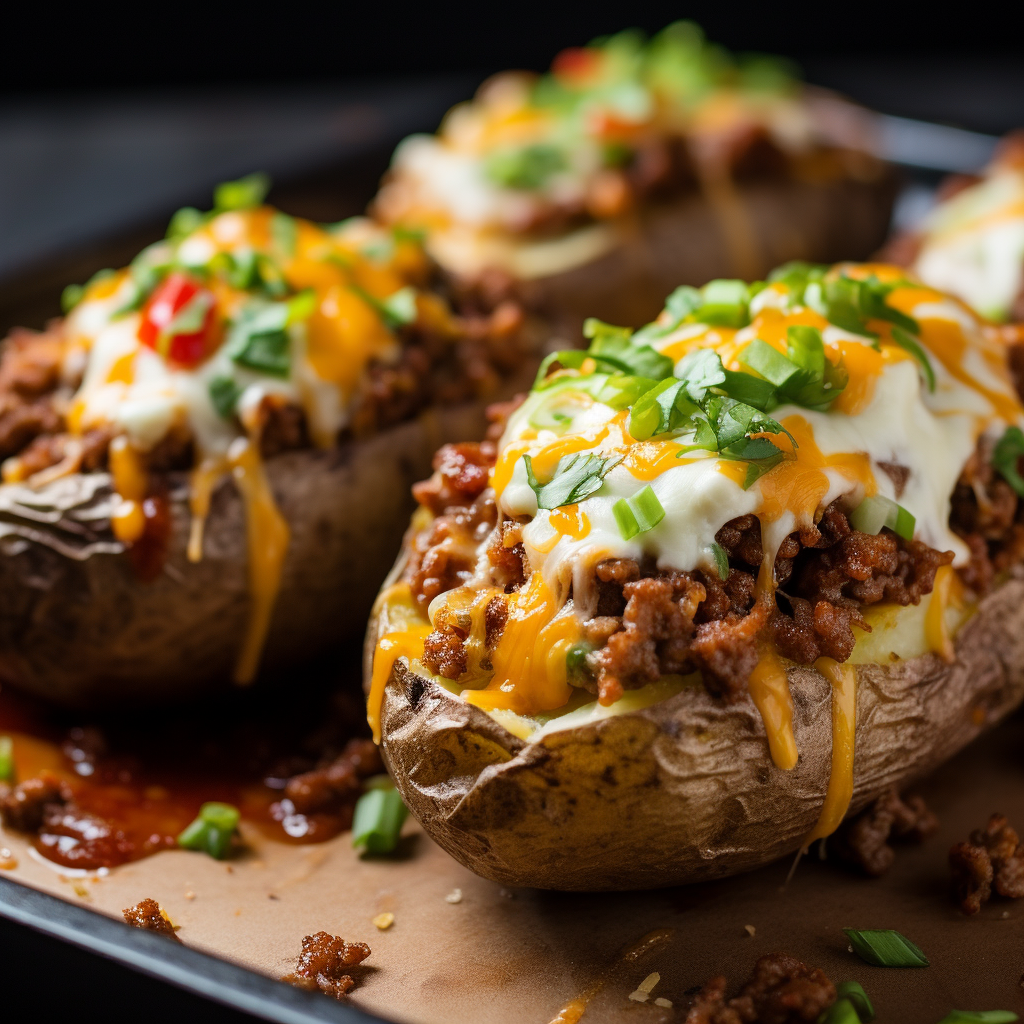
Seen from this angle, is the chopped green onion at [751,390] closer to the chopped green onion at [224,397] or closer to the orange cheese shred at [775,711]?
the orange cheese shred at [775,711]

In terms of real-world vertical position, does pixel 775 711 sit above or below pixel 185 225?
below

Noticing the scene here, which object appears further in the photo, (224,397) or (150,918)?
(224,397)

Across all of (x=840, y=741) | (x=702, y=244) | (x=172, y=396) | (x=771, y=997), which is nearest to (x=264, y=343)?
(x=172, y=396)

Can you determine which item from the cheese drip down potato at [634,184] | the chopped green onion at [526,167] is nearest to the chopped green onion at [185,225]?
the cheese drip down potato at [634,184]

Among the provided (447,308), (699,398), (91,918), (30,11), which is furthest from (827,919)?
(30,11)

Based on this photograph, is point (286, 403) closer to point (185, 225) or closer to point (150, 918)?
point (185, 225)
